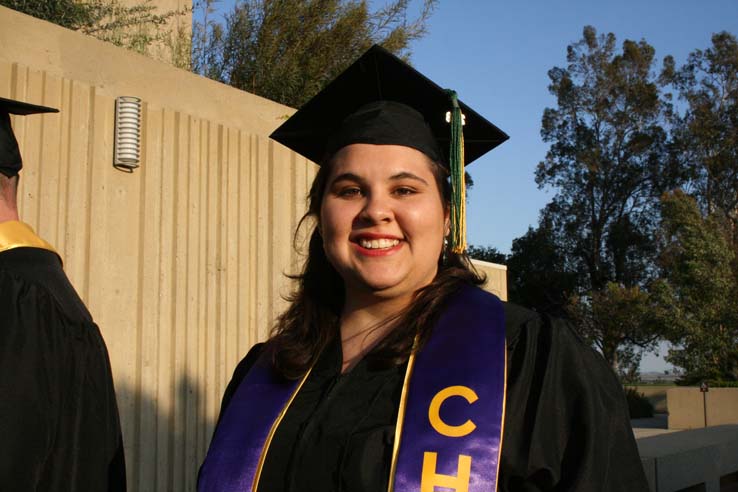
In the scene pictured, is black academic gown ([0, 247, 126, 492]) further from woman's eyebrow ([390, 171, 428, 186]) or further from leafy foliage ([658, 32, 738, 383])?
leafy foliage ([658, 32, 738, 383])

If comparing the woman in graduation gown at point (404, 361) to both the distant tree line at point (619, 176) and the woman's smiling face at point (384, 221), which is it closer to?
the woman's smiling face at point (384, 221)

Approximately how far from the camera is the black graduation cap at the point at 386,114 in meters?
2.27

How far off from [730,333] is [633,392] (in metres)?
3.39

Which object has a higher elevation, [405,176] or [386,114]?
[386,114]

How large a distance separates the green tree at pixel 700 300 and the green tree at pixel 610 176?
18.9 ft

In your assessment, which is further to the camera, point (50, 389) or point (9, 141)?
point (9, 141)

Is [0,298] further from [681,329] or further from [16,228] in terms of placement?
[681,329]

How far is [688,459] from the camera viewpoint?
17.3 feet

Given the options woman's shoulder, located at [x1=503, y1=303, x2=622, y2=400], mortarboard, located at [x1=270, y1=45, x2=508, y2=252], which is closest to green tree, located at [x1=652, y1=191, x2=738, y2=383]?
mortarboard, located at [x1=270, y1=45, x2=508, y2=252]

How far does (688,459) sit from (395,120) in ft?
13.1

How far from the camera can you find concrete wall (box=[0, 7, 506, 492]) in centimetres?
466

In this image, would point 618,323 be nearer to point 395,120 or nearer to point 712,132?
point 712,132

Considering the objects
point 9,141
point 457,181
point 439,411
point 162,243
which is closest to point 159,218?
point 162,243

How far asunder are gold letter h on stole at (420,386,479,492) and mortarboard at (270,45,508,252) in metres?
0.47
